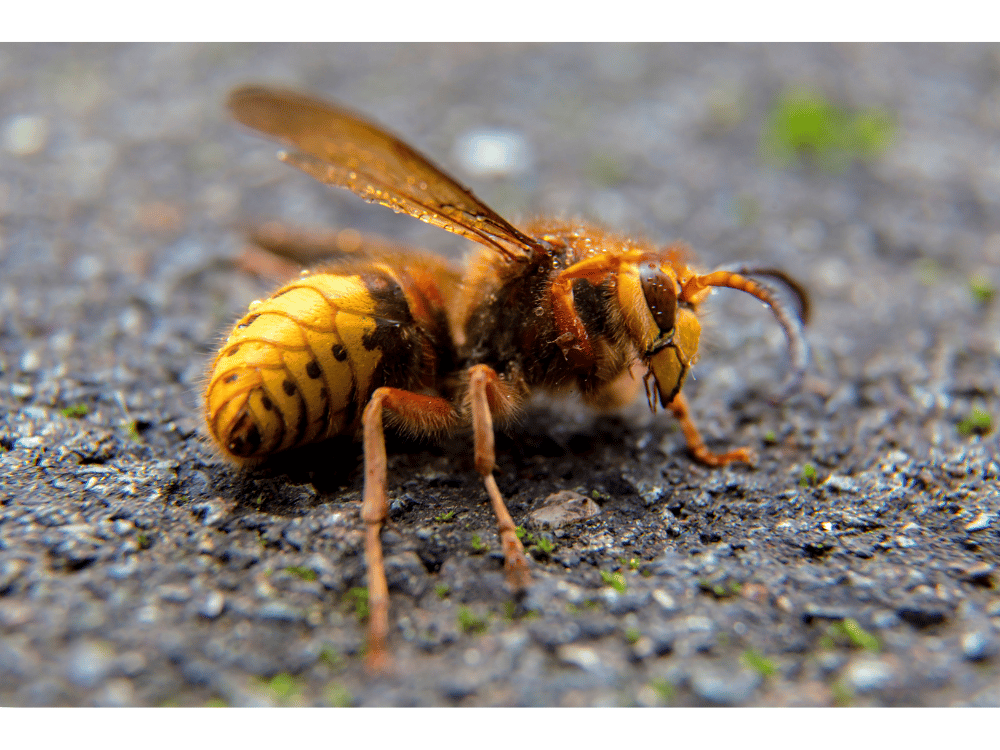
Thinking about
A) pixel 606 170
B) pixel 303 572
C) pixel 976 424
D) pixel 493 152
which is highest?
pixel 493 152

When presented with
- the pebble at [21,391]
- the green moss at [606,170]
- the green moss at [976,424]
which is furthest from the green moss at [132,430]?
the green moss at [976,424]

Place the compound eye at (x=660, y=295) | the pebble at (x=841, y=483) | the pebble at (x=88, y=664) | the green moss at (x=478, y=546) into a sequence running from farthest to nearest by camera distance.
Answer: the pebble at (x=841, y=483) < the compound eye at (x=660, y=295) < the green moss at (x=478, y=546) < the pebble at (x=88, y=664)

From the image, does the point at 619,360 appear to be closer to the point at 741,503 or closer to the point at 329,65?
the point at 741,503

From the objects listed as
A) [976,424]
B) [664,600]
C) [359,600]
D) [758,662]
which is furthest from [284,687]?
[976,424]

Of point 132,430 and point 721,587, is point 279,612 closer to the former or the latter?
point 132,430

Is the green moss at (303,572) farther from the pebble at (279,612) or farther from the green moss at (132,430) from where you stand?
the green moss at (132,430)
